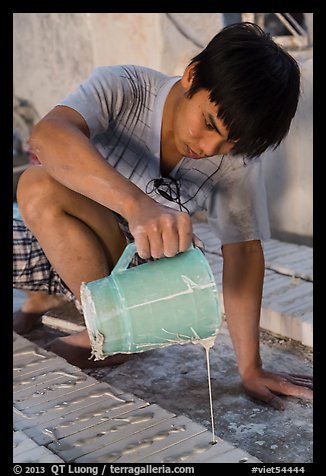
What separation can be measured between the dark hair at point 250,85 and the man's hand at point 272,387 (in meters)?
0.91

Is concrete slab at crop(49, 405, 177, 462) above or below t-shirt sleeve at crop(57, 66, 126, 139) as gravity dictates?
below

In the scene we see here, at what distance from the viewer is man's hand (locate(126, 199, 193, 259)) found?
1555mm

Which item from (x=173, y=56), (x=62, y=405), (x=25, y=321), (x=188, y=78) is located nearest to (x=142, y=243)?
(x=188, y=78)

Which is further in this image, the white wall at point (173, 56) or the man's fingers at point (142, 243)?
the white wall at point (173, 56)

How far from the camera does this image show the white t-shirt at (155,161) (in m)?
2.13

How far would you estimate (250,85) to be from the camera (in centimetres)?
176

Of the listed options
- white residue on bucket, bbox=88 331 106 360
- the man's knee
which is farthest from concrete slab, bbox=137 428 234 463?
the man's knee

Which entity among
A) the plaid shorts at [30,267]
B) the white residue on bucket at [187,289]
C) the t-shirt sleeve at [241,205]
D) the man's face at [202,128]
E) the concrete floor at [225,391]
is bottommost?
the concrete floor at [225,391]

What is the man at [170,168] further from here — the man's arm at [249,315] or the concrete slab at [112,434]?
the concrete slab at [112,434]

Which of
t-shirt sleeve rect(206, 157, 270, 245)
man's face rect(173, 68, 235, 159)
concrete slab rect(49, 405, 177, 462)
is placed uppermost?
man's face rect(173, 68, 235, 159)

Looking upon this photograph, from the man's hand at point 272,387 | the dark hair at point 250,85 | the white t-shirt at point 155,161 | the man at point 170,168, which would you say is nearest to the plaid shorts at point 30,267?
the man at point 170,168

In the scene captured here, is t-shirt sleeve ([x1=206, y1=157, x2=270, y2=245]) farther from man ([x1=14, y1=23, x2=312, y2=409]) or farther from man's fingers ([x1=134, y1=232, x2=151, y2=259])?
man's fingers ([x1=134, y1=232, x2=151, y2=259])
